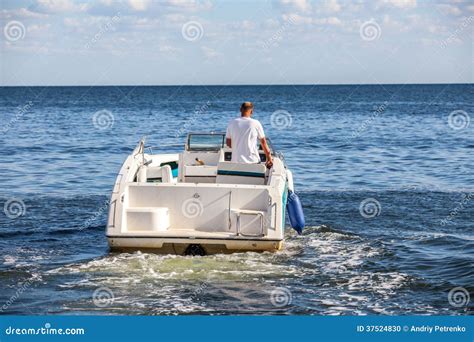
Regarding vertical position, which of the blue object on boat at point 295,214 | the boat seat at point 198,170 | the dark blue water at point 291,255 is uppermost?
the boat seat at point 198,170

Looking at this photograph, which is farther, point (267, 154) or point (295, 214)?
point (295, 214)

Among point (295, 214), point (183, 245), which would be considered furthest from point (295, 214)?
point (183, 245)

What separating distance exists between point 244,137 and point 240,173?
596mm

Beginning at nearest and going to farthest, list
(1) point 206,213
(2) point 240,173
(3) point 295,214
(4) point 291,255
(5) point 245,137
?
(1) point 206,213
(4) point 291,255
(5) point 245,137
(2) point 240,173
(3) point 295,214

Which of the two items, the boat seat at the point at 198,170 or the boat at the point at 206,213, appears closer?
the boat at the point at 206,213

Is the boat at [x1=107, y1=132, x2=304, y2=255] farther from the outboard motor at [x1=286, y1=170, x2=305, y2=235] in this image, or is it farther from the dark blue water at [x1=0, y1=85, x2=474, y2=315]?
the dark blue water at [x1=0, y1=85, x2=474, y2=315]

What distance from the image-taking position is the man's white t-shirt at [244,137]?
11.8m

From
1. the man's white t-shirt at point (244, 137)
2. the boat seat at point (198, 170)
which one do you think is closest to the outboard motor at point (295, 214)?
the man's white t-shirt at point (244, 137)

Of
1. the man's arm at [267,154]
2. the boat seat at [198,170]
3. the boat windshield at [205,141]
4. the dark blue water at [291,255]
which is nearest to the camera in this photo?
the dark blue water at [291,255]

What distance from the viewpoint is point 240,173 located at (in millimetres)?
12031

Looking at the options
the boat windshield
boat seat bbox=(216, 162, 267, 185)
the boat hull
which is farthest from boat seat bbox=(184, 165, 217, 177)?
the boat hull

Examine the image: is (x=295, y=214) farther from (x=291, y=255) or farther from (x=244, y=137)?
(x=244, y=137)

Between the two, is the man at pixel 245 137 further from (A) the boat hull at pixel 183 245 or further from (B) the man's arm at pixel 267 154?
(A) the boat hull at pixel 183 245

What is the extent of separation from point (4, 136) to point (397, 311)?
99.1ft
